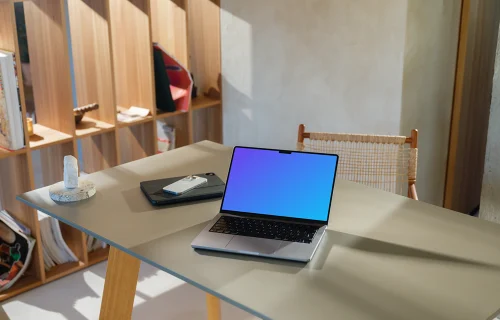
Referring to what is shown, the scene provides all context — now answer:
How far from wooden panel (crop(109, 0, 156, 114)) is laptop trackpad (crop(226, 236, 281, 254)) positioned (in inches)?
69.8

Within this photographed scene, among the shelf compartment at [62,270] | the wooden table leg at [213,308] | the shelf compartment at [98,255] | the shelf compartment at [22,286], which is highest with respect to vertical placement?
the wooden table leg at [213,308]

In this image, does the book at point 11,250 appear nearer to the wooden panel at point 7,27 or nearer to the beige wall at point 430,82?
the wooden panel at point 7,27

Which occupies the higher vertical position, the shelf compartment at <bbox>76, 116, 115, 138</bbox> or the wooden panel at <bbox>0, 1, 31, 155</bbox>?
the wooden panel at <bbox>0, 1, 31, 155</bbox>

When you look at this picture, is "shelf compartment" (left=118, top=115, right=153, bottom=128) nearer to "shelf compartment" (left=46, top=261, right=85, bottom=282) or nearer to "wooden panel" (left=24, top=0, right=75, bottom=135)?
"wooden panel" (left=24, top=0, right=75, bottom=135)

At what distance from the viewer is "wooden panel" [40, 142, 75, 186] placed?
3.24 metres

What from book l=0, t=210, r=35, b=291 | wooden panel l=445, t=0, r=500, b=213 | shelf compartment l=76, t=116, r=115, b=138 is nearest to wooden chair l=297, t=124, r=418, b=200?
wooden panel l=445, t=0, r=500, b=213

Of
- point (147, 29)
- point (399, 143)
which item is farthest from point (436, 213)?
point (147, 29)

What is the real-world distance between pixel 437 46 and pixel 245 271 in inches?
82.8

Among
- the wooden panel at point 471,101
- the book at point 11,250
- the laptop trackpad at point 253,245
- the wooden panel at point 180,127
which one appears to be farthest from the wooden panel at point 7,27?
the wooden panel at point 471,101

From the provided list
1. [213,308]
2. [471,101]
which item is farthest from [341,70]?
[213,308]

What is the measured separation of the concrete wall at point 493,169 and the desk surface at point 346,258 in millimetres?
1054

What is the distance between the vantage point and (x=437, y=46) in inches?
130

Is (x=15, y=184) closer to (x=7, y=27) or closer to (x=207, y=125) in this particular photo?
(x=7, y=27)

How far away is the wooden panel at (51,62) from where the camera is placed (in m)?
3.01
